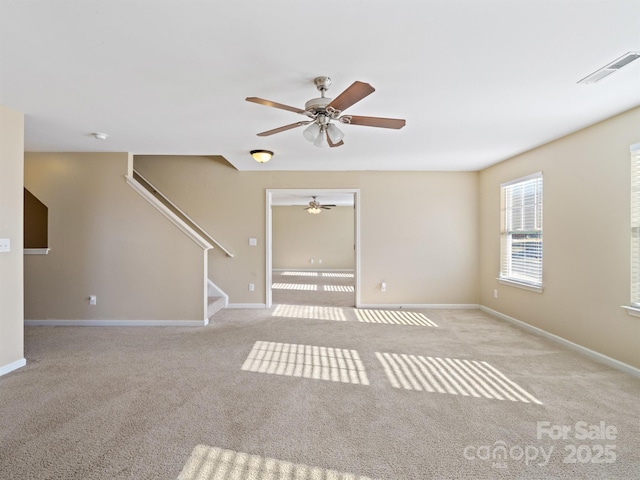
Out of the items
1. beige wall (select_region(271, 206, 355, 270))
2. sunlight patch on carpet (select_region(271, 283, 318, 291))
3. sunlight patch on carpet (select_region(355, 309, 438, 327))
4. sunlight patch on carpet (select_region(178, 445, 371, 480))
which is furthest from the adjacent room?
beige wall (select_region(271, 206, 355, 270))

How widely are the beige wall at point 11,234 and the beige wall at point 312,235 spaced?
27.8ft

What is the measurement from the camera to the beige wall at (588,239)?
3.03 metres

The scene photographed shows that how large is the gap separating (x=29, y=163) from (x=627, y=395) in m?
6.72

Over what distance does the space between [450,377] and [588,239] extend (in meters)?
2.03

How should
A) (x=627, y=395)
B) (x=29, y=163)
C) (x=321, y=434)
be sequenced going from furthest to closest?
(x=29, y=163)
(x=627, y=395)
(x=321, y=434)

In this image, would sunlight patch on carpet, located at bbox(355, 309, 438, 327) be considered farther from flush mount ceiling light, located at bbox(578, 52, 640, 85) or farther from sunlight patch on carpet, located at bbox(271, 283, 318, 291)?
flush mount ceiling light, located at bbox(578, 52, 640, 85)

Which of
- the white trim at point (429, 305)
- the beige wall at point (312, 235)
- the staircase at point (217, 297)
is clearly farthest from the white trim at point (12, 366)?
the beige wall at point (312, 235)

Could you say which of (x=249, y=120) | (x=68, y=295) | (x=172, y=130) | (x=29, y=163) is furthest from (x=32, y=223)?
(x=249, y=120)

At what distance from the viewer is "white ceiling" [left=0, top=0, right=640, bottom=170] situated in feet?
5.57

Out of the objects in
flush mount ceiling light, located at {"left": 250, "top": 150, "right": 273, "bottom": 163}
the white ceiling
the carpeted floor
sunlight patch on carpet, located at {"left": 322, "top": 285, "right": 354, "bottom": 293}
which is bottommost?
the carpeted floor

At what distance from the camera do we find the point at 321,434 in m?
2.05

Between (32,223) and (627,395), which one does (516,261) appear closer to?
(627,395)

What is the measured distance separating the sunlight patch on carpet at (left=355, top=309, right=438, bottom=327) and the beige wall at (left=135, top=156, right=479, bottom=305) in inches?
23.8

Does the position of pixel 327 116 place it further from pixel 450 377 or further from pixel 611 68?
pixel 450 377
